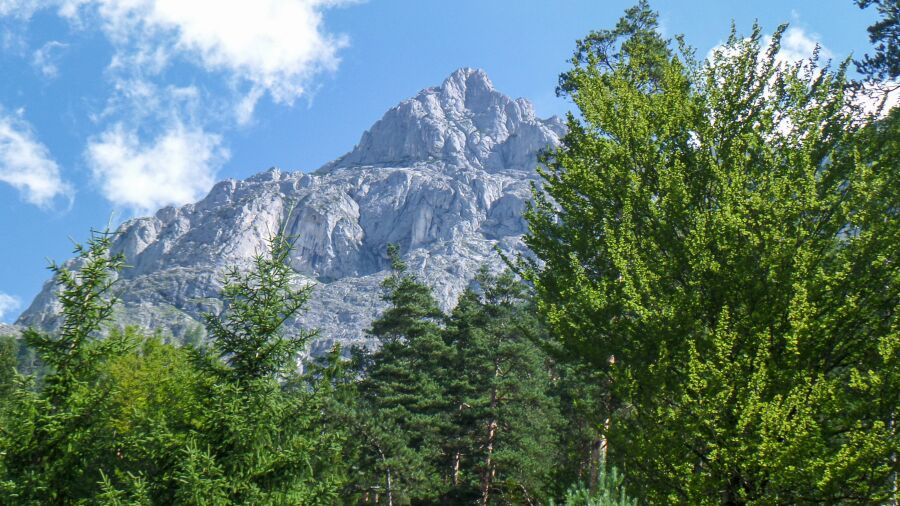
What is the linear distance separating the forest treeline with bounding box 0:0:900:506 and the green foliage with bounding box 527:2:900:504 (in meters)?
0.04

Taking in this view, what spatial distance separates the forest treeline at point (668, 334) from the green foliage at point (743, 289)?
0.04m

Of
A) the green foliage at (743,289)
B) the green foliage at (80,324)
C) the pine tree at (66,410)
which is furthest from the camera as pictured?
the green foliage at (80,324)

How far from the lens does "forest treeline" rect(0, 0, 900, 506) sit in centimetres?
661

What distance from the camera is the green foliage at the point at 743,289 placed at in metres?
6.39

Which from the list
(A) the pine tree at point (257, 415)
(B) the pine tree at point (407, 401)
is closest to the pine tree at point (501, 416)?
(B) the pine tree at point (407, 401)

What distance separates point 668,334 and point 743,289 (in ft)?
3.63

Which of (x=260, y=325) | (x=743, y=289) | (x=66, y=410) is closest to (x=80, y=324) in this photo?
(x=66, y=410)

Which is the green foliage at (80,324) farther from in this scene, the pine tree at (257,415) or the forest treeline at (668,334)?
the pine tree at (257,415)

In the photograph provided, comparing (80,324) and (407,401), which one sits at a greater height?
(407,401)

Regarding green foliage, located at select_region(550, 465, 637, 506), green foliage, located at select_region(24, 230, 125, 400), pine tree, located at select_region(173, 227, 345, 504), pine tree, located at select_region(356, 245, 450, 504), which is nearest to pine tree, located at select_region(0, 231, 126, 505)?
green foliage, located at select_region(24, 230, 125, 400)

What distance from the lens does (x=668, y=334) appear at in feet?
26.5

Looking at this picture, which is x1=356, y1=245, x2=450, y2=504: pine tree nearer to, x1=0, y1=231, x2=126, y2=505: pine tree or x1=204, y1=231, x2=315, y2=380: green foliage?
x1=204, y1=231, x2=315, y2=380: green foliage

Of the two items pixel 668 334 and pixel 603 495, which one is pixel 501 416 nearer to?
pixel 668 334

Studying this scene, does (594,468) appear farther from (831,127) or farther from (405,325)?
(405,325)
